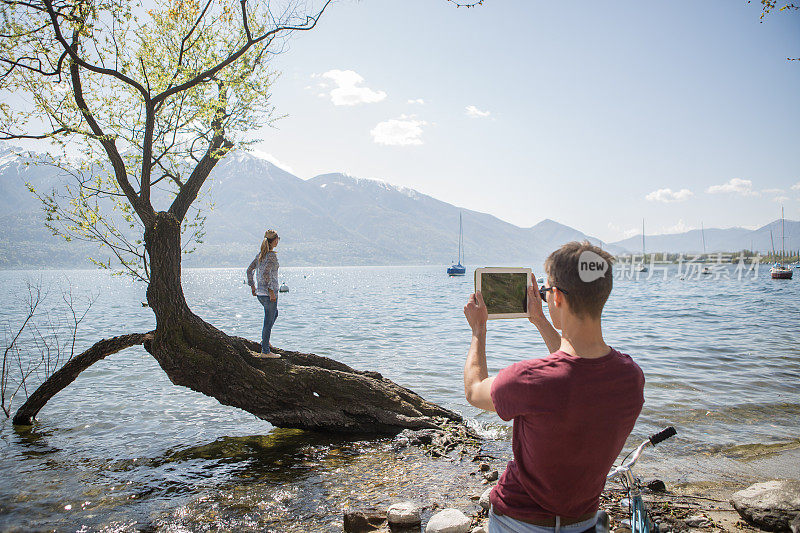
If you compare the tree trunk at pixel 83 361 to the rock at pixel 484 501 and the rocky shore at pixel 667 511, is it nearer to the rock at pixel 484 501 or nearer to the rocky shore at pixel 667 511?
the rocky shore at pixel 667 511

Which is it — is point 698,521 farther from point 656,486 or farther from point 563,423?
point 563,423

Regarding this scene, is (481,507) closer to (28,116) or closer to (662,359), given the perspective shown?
(28,116)

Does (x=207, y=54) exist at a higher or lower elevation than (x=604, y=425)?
higher

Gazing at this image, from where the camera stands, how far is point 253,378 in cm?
1004

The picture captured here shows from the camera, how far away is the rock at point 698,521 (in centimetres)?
626

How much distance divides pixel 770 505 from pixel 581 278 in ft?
19.9

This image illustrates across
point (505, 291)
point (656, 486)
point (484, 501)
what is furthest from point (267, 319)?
point (505, 291)

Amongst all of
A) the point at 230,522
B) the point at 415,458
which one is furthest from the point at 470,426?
the point at 230,522

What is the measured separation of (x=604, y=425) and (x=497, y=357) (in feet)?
61.8

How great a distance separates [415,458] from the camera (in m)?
9.18

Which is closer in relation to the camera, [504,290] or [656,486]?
[504,290]

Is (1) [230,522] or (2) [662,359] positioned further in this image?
(2) [662,359]

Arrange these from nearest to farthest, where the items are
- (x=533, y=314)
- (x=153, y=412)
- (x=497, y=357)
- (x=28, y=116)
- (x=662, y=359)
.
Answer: (x=533, y=314)
(x=28, y=116)
(x=153, y=412)
(x=662, y=359)
(x=497, y=357)

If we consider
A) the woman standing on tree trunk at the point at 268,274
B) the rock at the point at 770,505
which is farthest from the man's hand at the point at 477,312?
the woman standing on tree trunk at the point at 268,274
